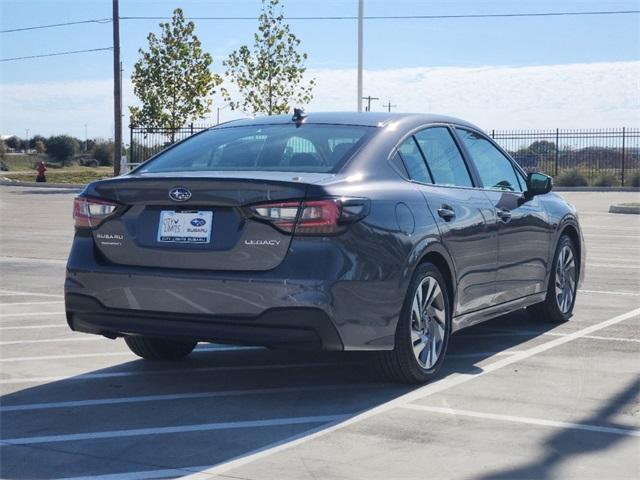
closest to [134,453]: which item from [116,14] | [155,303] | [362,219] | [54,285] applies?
[155,303]

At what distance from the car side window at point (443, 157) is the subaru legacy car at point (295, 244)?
0.01m

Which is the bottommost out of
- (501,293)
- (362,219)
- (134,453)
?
(134,453)

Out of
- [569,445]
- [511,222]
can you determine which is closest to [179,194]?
[569,445]

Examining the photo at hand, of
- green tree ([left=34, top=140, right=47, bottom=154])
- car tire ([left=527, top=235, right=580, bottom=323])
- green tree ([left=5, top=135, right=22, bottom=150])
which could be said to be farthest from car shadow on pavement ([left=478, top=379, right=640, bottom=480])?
green tree ([left=5, top=135, right=22, bottom=150])

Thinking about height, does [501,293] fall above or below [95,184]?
below

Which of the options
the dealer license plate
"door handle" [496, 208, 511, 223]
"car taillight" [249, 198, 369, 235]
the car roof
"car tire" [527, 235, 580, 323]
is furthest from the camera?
"car tire" [527, 235, 580, 323]

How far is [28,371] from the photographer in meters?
6.58

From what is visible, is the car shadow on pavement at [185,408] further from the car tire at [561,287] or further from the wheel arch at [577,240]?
the wheel arch at [577,240]

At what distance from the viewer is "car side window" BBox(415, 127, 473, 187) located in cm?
665

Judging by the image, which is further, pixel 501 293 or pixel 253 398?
pixel 501 293

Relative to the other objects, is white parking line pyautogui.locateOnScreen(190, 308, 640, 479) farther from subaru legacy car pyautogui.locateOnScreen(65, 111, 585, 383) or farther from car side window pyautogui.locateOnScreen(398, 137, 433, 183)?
car side window pyautogui.locateOnScreen(398, 137, 433, 183)

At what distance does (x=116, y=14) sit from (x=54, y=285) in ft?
107

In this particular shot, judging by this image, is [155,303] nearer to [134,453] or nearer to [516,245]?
[134,453]

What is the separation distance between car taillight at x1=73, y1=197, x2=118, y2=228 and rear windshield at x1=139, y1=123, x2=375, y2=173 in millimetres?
475
